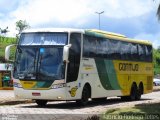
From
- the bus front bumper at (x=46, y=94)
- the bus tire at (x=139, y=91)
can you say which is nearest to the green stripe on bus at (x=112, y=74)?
the bus tire at (x=139, y=91)

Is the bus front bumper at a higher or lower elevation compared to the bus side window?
lower

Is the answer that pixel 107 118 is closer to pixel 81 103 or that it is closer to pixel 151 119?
pixel 151 119

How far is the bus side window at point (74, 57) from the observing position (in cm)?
2295

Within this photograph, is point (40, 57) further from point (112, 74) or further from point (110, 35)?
point (110, 35)

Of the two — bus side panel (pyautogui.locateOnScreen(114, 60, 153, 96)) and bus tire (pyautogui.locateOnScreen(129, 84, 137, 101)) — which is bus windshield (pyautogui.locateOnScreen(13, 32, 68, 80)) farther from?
bus tire (pyautogui.locateOnScreen(129, 84, 137, 101))

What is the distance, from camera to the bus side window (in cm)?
2295

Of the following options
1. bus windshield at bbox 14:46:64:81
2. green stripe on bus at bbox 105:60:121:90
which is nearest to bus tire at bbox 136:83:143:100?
green stripe on bus at bbox 105:60:121:90

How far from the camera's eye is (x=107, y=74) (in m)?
27.2

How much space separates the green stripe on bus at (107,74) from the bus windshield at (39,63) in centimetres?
340

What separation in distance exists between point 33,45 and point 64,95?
266cm

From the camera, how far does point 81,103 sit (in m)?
24.4

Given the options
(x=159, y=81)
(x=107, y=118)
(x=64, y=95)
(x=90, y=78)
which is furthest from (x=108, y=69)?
(x=159, y=81)

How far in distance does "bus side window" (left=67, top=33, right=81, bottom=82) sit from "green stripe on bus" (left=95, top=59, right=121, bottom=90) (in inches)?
88.4

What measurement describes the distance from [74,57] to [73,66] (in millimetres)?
396
